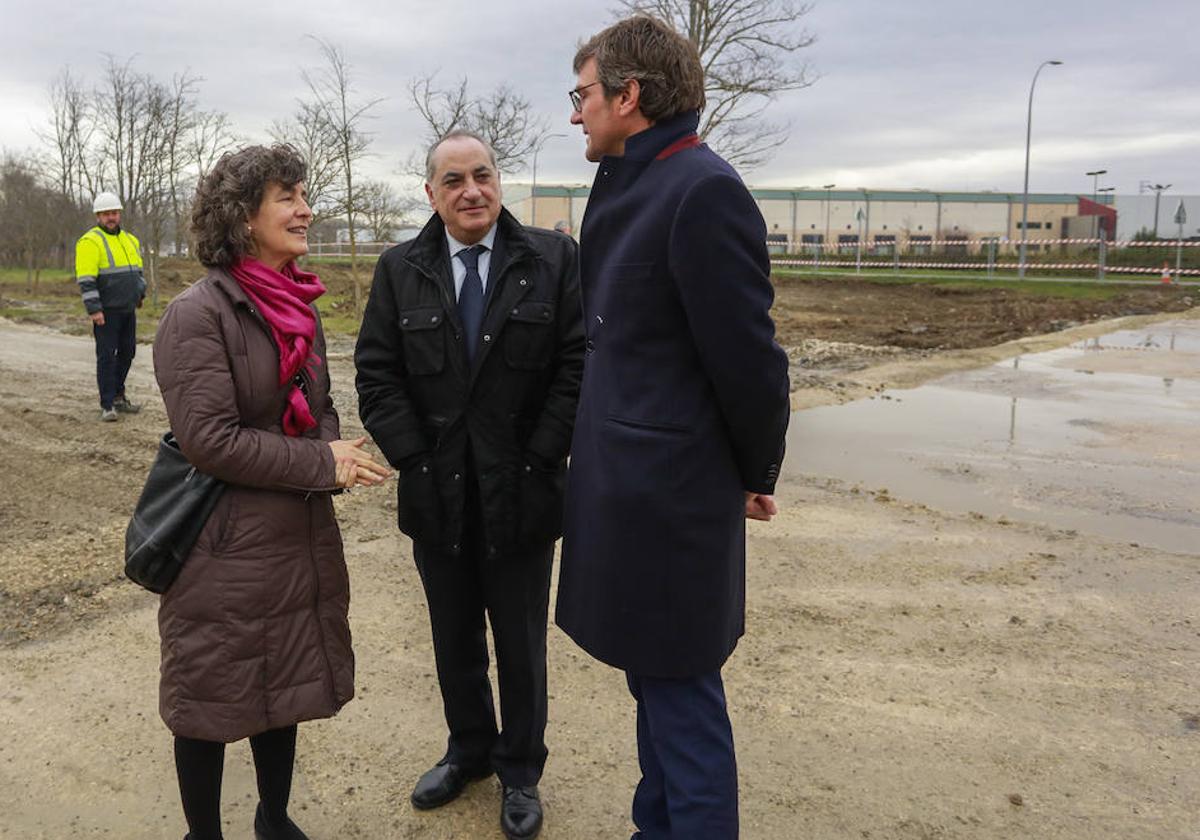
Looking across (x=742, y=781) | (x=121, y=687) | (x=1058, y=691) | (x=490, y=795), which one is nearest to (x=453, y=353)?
(x=490, y=795)

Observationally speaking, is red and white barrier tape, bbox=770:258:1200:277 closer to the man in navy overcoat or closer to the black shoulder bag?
the man in navy overcoat

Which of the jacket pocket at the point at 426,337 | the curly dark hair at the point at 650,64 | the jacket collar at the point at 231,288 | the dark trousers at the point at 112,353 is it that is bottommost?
the dark trousers at the point at 112,353

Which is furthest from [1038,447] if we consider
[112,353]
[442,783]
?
[112,353]

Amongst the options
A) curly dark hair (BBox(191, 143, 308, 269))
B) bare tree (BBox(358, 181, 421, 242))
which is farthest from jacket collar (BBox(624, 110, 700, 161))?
bare tree (BBox(358, 181, 421, 242))

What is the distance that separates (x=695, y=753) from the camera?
234cm

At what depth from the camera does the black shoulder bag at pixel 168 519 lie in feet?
7.80

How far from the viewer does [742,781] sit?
3.12 metres

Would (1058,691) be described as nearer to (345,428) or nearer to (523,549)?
(523,549)

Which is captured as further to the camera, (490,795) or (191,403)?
(490,795)

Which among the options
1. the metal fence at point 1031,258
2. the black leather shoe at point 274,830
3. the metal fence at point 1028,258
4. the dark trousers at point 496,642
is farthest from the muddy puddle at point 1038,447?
the metal fence at point 1028,258

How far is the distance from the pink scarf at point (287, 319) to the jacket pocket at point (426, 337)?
1.04 ft

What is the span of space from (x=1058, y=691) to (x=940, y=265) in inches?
1552

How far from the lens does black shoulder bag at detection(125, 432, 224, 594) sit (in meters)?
2.38

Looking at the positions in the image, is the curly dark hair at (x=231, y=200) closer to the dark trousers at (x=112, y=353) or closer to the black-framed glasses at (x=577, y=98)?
the black-framed glasses at (x=577, y=98)
